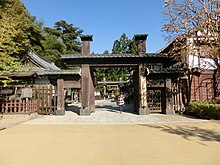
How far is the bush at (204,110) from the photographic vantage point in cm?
1136

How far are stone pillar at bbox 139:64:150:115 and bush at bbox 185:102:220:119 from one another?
3080 millimetres

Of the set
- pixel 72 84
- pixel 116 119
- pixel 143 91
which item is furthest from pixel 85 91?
pixel 143 91

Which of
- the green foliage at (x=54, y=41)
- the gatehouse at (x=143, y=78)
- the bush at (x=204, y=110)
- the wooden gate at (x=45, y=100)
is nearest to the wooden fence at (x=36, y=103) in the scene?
the wooden gate at (x=45, y=100)

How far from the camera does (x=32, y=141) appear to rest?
6785 mm

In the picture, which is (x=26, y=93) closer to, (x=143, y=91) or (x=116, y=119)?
(x=116, y=119)

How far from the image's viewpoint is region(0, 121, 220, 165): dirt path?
4.71m

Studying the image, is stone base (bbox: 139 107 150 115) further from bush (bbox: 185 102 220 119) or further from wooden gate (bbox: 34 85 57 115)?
wooden gate (bbox: 34 85 57 115)

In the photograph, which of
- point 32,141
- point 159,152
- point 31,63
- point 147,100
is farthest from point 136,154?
point 31,63

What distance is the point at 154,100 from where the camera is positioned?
15688 millimetres

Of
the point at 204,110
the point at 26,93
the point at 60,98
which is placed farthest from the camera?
the point at 60,98

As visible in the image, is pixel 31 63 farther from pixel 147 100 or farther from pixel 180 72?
pixel 180 72

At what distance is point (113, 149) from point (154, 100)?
34.7 feet

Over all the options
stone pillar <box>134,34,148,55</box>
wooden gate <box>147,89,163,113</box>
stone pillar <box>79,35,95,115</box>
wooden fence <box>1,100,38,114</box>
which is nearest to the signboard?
wooden fence <box>1,100,38,114</box>

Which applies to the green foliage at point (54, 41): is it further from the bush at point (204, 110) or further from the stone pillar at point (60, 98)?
the bush at point (204, 110)
